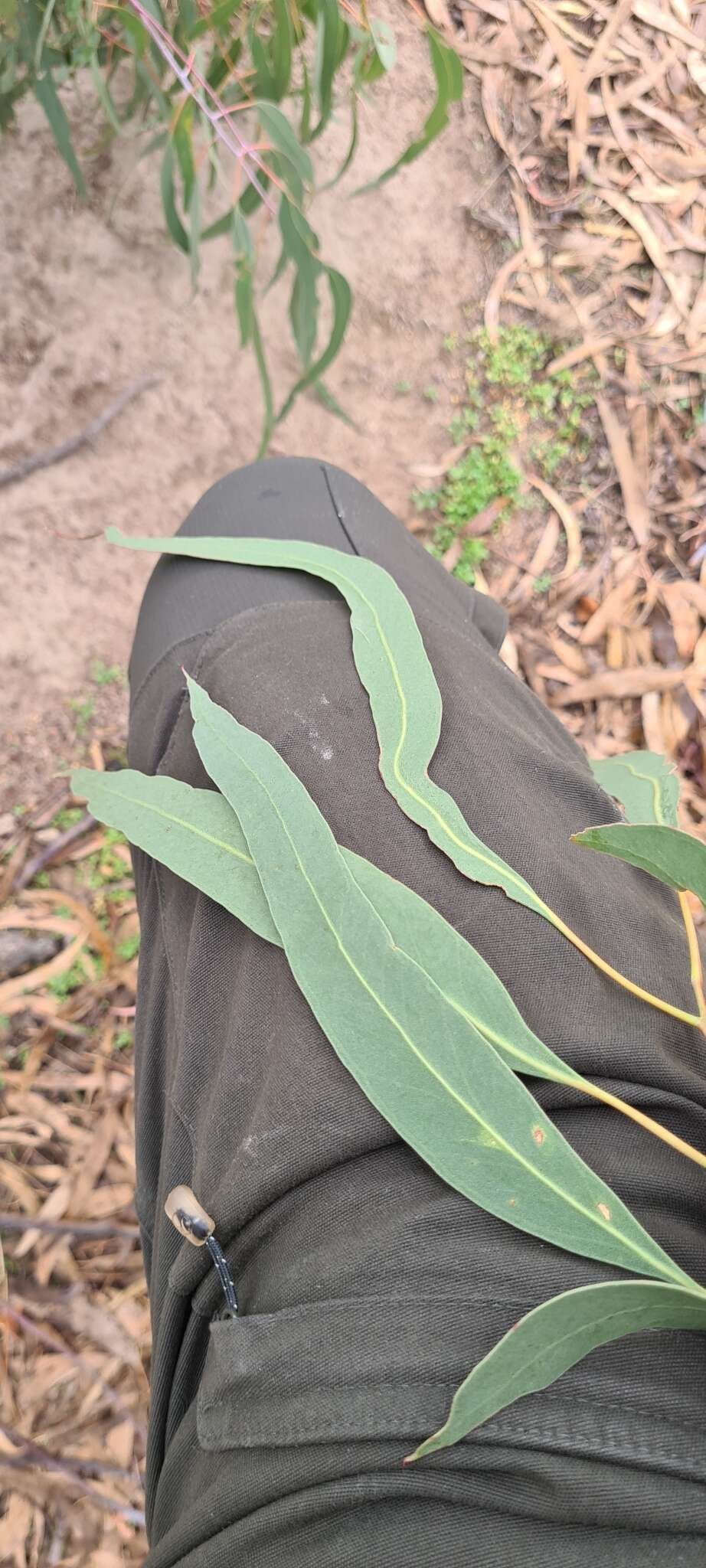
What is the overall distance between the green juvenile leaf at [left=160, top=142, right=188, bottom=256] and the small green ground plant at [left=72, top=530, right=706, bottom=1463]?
0.88 m

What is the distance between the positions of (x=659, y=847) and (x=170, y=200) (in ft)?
3.84

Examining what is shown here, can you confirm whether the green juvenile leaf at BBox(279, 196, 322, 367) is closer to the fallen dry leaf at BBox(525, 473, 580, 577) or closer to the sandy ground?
the sandy ground

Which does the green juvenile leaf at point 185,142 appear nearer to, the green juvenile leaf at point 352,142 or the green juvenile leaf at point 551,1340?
the green juvenile leaf at point 352,142

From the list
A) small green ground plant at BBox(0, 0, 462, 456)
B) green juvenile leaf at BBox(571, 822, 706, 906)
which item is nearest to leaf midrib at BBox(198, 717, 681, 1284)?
green juvenile leaf at BBox(571, 822, 706, 906)

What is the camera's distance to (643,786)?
76cm

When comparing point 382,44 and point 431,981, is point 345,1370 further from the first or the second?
point 382,44

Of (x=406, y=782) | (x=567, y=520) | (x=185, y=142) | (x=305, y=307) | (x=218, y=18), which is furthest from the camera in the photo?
(x=567, y=520)

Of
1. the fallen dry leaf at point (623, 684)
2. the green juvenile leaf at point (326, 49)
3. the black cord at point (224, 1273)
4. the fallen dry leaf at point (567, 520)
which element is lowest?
the fallen dry leaf at point (623, 684)

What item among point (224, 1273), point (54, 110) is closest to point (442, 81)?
point (54, 110)

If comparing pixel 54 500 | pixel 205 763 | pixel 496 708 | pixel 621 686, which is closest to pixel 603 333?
pixel 621 686

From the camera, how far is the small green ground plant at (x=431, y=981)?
388mm

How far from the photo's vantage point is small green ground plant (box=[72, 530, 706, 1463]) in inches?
15.3

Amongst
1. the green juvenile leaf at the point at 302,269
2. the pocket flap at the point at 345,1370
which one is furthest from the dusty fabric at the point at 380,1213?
the green juvenile leaf at the point at 302,269

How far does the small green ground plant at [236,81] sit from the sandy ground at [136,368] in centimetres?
16
